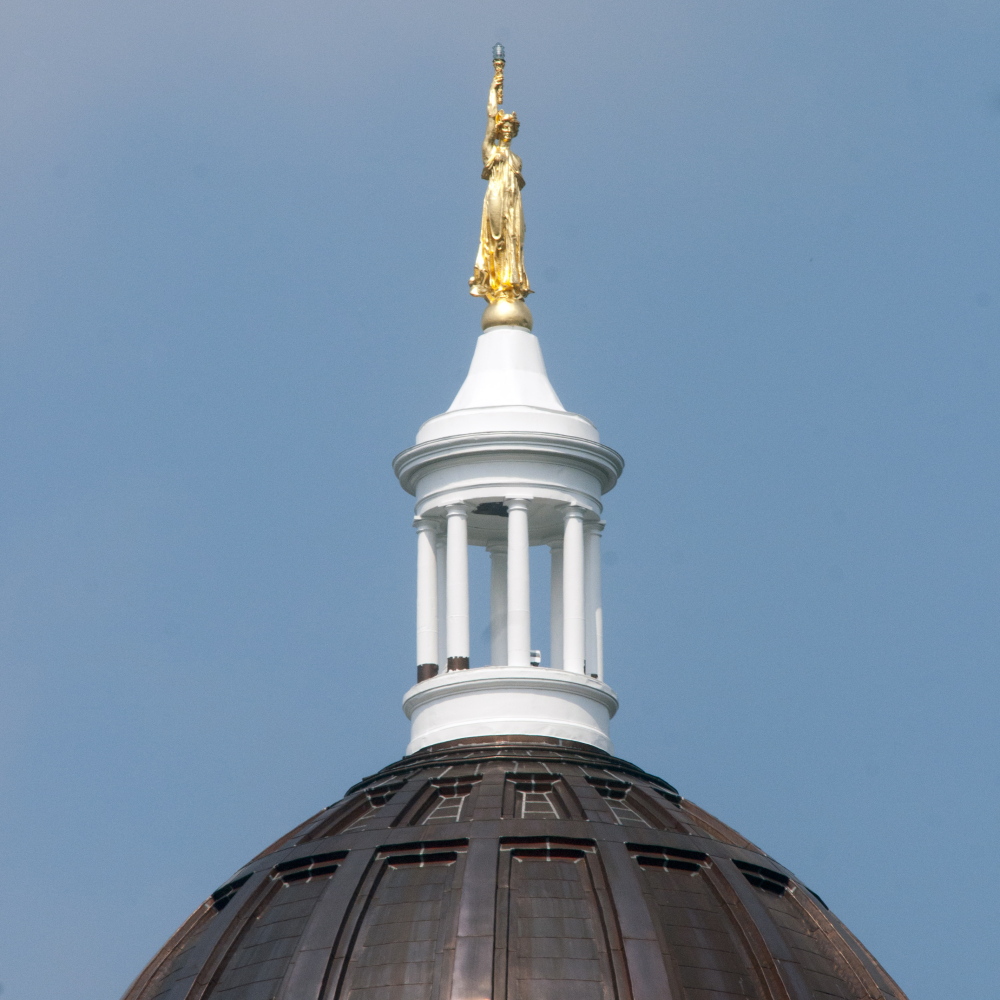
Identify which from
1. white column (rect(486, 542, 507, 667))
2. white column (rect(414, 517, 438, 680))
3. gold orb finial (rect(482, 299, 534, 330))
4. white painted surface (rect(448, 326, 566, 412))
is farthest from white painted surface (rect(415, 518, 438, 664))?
gold orb finial (rect(482, 299, 534, 330))

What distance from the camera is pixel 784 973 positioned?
8056cm

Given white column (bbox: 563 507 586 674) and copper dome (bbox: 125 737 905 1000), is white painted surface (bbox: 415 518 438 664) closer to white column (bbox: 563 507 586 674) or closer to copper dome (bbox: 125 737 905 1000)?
white column (bbox: 563 507 586 674)

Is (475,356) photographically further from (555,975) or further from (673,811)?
(555,975)

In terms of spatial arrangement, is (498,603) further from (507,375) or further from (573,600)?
(507,375)

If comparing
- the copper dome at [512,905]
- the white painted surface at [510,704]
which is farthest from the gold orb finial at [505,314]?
the copper dome at [512,905]

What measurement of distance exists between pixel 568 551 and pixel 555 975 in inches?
540

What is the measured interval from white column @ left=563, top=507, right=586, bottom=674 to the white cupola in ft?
0.07

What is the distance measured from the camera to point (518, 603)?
88438 mm

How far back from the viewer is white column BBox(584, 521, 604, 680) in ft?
297

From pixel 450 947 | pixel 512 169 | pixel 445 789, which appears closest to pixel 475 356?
pixel 512 169

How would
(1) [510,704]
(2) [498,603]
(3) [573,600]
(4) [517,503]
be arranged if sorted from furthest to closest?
1. (2) [498,603]
2. (4) [517,503]
3. (3) [573,600]
4. (1) [510,704]

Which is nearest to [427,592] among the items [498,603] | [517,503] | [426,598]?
[426,598]

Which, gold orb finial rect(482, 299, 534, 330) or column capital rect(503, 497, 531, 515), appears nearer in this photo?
column capital rect(503, 497, 531, 515)

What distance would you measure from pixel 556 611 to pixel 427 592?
9.31 ft
